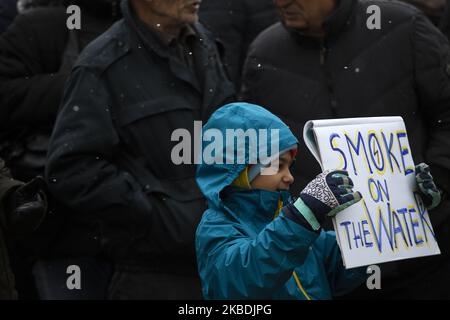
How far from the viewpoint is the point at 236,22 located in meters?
6.51

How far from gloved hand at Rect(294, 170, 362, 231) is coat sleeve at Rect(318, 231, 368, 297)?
0.53 m

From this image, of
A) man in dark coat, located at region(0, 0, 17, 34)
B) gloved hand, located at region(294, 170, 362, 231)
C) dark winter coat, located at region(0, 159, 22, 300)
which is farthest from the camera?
man in dark coat, located at region(0, 0, 17, 34)

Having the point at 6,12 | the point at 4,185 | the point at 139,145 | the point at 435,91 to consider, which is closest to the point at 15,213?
the point at 4,185

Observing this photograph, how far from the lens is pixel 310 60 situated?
5.59 metres

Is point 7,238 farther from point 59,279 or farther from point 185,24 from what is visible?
point 185,24

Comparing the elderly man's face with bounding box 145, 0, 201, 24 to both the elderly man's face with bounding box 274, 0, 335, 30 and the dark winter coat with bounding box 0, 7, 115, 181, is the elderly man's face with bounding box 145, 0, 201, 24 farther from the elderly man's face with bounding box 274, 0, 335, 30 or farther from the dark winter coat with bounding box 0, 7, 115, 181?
the dark winter coat with bounding box 0, 7, 115, 181

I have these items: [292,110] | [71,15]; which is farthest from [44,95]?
[292,110]

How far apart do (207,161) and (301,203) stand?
0.49m

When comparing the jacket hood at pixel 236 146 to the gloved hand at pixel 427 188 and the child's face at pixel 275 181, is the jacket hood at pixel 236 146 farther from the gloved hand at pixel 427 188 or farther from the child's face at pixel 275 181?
the gloved hand at pixel 427 188

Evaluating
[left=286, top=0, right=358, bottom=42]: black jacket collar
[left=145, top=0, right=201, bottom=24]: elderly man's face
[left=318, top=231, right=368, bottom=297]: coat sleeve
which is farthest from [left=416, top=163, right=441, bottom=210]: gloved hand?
[left=145, top=0, right=201, bottom=24]: elderly man's face

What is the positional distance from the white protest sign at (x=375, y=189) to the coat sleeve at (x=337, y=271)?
7.8 inches

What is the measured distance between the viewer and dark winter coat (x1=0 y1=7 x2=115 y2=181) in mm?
6055

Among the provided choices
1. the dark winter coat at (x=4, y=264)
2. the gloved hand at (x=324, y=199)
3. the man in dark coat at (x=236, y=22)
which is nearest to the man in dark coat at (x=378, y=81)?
the man in dark coat at (x=236, y=22)

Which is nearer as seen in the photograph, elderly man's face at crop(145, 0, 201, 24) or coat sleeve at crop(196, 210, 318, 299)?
coat sleeve at crop(196, 210, 318, 299)
